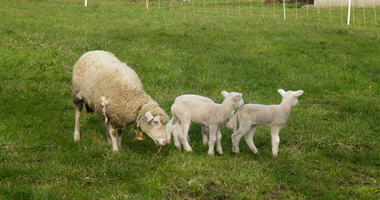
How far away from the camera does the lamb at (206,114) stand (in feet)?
14.5

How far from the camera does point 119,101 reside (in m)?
4.27

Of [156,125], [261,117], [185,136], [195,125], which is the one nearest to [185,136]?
[185,136]

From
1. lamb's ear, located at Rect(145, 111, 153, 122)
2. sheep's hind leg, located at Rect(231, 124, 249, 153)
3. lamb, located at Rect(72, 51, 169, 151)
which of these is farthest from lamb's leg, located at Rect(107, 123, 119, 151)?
sheep's hind leg, located at Rect(231, 124, 249, 153)

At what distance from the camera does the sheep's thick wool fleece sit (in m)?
4.26

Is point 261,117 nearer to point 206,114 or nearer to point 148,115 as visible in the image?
point 206,114

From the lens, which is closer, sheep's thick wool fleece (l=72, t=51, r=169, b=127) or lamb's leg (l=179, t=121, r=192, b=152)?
sheep's thick wool fleece (l=72, t=51, r=169, b=127)

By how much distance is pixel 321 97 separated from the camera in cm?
698

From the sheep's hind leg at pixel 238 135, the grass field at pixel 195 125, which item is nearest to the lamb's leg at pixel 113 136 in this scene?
the grass field at pixel 195 125

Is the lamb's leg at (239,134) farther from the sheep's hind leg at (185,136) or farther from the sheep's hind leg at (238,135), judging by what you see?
the sheep's hind leg at (185,136)

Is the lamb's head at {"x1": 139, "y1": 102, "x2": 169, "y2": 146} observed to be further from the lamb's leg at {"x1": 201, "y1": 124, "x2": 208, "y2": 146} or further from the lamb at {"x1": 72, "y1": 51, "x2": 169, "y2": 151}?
the lamb's leg at {"x1": 201, "y1": 124, "x2": 208, "y2": 146}

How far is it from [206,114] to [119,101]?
0.99 meters

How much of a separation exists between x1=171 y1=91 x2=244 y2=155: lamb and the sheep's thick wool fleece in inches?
11.8

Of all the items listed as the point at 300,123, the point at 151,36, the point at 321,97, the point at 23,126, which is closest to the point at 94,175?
the point at 23,126

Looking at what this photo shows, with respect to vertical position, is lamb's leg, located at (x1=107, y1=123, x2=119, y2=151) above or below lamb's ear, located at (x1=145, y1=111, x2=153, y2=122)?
below
